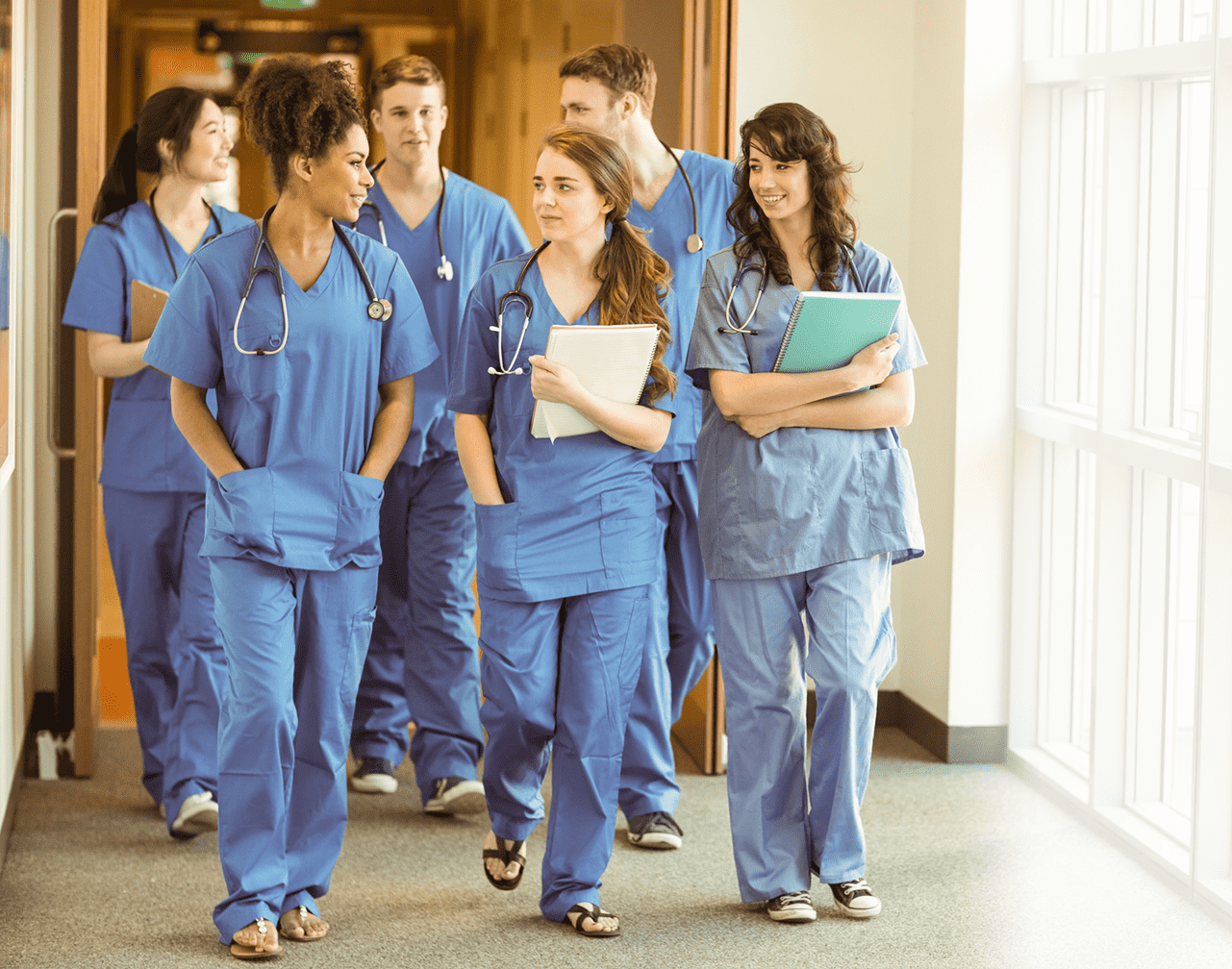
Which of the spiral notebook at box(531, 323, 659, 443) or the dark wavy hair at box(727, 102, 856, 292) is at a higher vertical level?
the dark wavy hair at box(727, 102, 856, 292)

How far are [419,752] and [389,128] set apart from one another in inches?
53.2

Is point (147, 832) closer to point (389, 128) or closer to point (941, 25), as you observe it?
point (389, 128)

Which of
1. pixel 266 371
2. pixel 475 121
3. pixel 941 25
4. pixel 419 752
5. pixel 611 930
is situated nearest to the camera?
pixel 266 371

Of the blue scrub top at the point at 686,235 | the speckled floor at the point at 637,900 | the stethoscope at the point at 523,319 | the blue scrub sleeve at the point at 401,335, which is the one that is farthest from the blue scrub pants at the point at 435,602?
the stethoscope at the point at 523,319

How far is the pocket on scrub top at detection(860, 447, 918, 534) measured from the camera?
2.61 metres

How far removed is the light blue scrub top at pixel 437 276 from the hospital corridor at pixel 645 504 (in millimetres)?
10

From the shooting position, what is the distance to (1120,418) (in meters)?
3.27

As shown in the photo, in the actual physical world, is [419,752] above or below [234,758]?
below

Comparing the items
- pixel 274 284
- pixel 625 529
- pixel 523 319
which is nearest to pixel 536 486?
pixel 625 529

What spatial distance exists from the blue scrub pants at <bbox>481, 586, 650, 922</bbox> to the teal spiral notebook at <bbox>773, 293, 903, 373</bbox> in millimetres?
483

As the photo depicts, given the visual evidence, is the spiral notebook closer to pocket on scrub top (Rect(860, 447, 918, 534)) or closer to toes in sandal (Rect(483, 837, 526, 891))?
pocket on scrub top (Rect(860, 447, 918, 534))

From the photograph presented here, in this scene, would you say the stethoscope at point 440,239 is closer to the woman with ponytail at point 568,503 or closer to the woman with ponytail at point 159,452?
the woman with ponytail at point 159,452

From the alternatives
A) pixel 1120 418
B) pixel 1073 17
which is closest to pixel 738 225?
pixel 1120 418

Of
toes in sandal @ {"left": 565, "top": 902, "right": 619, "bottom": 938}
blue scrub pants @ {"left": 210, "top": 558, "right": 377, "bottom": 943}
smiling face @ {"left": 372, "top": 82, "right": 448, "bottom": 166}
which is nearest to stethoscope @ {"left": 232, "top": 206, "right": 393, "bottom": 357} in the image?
blue scrub pants @ {"left": 210, "top": 558, "right": 377, "bottom": 943}
